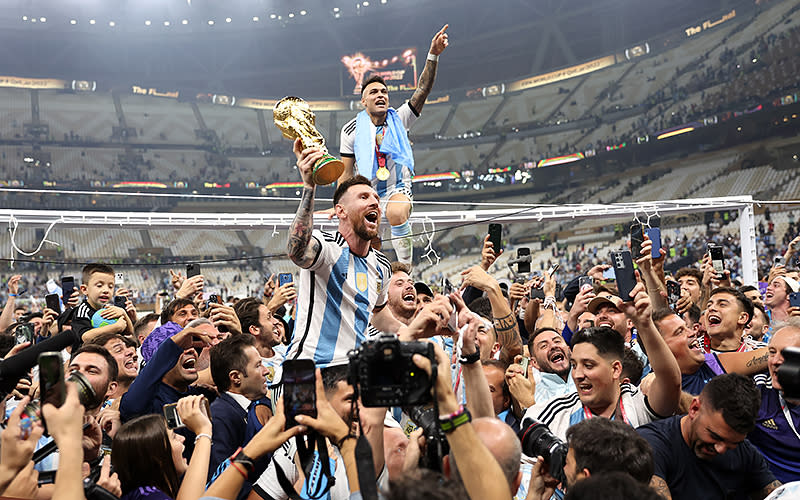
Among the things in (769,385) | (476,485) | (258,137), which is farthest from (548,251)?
(476,485)

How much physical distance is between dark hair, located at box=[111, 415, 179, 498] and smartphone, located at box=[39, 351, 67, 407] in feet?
2.33

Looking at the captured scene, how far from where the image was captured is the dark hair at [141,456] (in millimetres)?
2545

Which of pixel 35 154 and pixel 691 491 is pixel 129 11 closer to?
pixel 35 154

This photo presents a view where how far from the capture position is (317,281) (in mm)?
3240

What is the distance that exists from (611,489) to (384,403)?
69cm

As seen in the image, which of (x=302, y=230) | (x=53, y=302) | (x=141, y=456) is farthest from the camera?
(x=53, y=302)

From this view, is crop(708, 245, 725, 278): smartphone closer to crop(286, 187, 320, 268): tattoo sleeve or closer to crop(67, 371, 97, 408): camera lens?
crop(286, 187, 320, 268): tattoo sleeve

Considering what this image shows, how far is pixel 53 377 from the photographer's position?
189cm

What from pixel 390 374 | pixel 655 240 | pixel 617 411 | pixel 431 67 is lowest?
pixel 617 411

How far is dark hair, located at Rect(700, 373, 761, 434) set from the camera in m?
2.70

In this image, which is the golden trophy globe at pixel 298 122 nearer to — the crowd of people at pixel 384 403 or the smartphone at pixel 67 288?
the crowd of people at pixel 384 403

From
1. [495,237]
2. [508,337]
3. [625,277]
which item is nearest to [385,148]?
[495,237]

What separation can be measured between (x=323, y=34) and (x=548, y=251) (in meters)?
23.5

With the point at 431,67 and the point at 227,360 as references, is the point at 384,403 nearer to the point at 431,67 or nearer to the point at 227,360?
the point at 227,360
